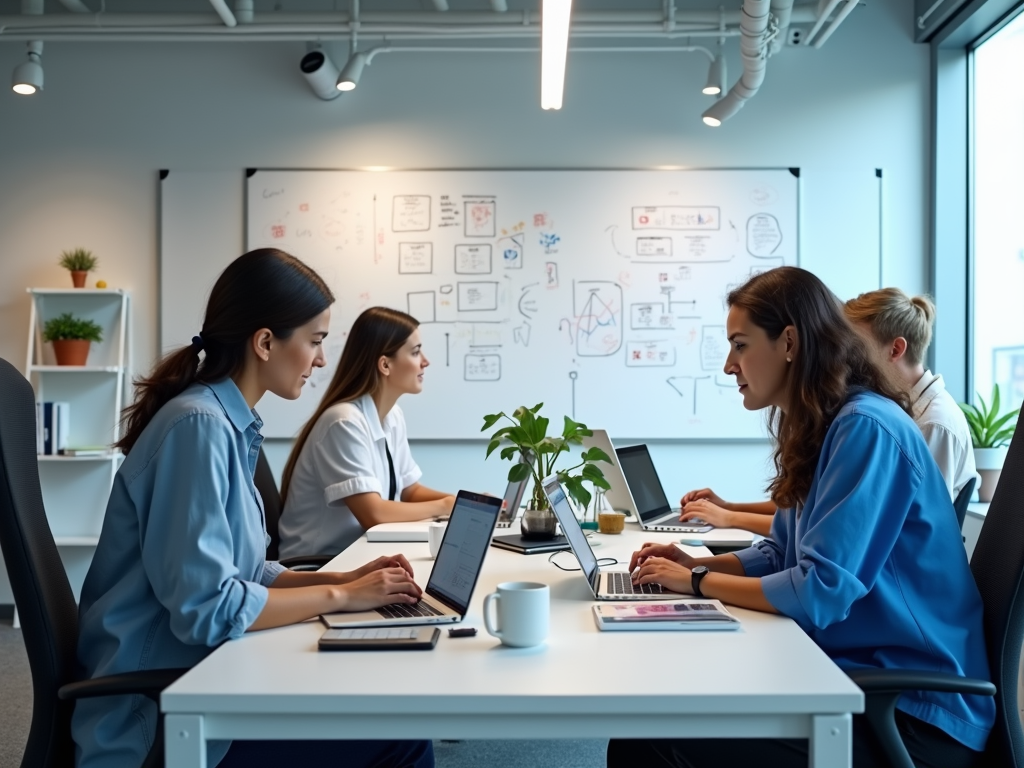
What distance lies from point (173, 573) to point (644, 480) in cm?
183

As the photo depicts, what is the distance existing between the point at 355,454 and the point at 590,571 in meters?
1.26

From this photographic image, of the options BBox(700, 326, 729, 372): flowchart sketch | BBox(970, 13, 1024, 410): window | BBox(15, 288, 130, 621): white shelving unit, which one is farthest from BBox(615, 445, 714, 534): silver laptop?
BBox(15, 288, 130, 621): white shelving unit

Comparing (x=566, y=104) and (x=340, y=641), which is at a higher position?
(x=566, y=104)

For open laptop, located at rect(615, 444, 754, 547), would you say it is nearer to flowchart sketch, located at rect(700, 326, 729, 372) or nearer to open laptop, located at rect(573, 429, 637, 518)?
open laptop, located at rect(573, 429, 637, 518)

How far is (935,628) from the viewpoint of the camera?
1562mm

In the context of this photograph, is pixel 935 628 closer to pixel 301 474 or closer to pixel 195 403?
pixel 195 403

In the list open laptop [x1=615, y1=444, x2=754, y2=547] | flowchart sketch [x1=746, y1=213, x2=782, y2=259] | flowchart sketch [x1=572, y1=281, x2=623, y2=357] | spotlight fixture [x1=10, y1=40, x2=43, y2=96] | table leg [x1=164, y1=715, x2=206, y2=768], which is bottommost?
table leg [x1=164, y1=715, x2=206, y2=768]

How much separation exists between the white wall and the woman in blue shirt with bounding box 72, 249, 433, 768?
9.20ft

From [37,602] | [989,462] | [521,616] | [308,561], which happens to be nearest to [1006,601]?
[521,616]

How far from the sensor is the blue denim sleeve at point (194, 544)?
1441 millimetres

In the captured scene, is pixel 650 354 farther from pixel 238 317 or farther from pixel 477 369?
pixel 238 317

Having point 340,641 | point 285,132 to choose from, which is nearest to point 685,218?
point 285,132

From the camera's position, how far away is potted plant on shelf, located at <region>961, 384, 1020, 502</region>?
376 cm

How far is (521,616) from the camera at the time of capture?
140cm
